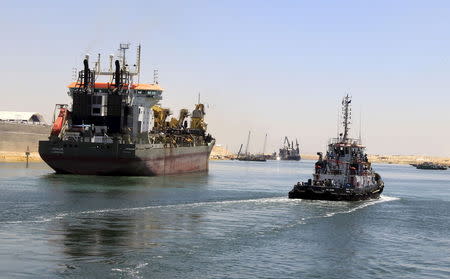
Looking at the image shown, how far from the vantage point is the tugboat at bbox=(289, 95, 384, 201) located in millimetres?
56656

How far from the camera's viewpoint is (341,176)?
5984 centimetres

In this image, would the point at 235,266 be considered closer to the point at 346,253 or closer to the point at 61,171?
the point at 346,253

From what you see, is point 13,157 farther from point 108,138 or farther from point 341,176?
point 341,176

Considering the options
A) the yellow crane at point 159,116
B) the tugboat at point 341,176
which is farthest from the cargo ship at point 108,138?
the tugboat at point 341,176

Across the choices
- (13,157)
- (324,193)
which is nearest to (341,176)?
(324,193)

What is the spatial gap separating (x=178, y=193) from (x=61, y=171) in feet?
81.3

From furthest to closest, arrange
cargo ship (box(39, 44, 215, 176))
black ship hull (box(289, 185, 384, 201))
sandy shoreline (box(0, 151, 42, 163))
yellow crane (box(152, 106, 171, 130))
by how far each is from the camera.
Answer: sandy shoreline (box(0, 151, 42, 163))
yellow crane (box(152, 106, 171, 130))
cargo ship (box(39, 44, 215, 176))
black ship hull (box(289, 185, 384, 201))

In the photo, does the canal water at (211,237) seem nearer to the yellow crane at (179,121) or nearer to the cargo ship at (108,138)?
the cargo ship at (108,138)

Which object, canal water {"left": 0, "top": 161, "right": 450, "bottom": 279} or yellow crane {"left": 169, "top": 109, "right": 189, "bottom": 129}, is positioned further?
yellow crane {"left": 169, "top": 109, "right": 189, "bottom": 129}

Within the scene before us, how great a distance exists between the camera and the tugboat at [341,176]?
56.7m

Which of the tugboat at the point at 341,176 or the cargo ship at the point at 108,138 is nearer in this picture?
the tugboat at the point at 341,176

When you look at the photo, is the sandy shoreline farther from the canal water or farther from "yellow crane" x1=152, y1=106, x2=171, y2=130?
the canal water

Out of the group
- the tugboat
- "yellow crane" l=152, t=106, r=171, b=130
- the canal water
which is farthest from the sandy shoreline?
the tugboat

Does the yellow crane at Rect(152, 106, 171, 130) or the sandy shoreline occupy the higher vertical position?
the yellow crane at Rect(152, 106, 171, 130)
